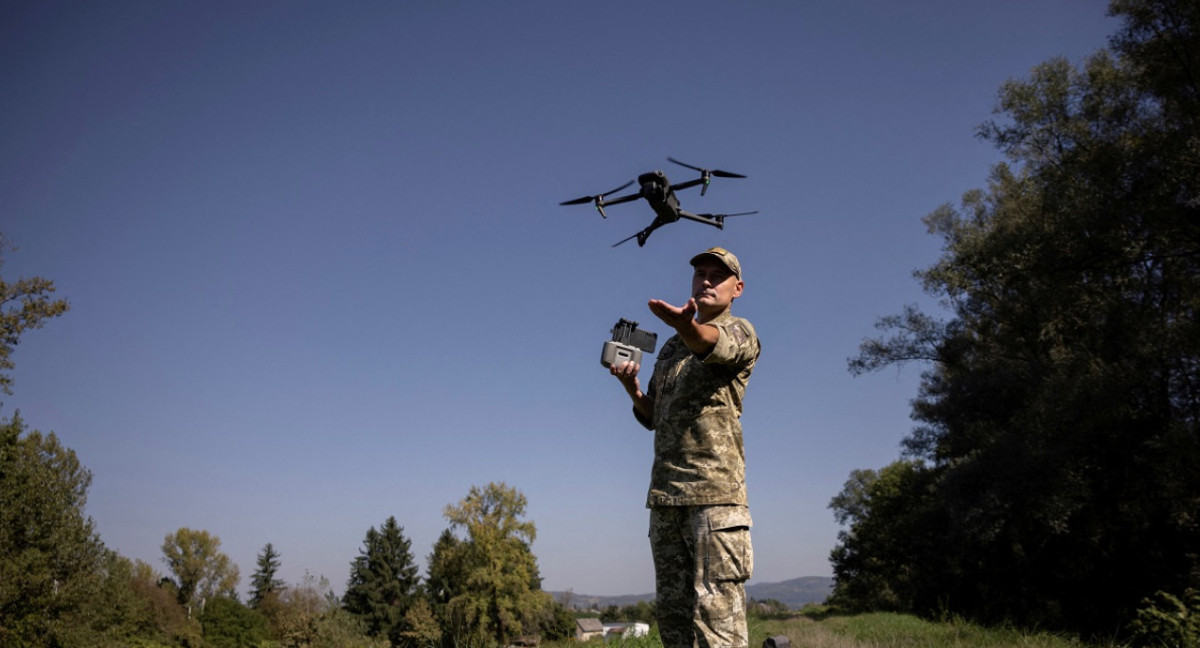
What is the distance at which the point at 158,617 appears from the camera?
58.8 meters

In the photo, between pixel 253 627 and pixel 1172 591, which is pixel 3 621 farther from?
pixel 253 627

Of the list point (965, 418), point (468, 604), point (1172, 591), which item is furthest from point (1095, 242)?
point (468, 604)

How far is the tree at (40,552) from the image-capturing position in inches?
1089

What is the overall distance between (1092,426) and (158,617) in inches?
2620

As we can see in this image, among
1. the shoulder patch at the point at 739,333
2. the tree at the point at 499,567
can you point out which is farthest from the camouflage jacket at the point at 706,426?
the tree at the point at 499,567

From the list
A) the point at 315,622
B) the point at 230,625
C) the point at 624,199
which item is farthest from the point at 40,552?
the point at 230,625

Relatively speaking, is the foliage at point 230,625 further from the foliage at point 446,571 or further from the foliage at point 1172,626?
the foliage at point 1172,626

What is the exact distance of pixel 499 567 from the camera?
4362 cm

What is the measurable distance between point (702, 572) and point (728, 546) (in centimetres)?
16

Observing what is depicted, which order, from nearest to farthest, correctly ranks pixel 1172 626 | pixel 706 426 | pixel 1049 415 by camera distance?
pixel 706 426 < pixel 1172 626 < pixel 1049 415

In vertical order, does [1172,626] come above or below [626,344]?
below

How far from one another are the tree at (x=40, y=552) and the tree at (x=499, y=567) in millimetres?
17760

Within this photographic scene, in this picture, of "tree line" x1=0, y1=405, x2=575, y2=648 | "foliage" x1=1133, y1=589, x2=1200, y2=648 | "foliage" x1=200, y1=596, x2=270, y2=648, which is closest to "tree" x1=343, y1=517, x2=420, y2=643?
"tree line" x1=0, y1=405, x2=575, y2=648

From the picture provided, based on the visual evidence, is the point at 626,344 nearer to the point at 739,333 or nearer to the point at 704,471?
the point at 739,333
